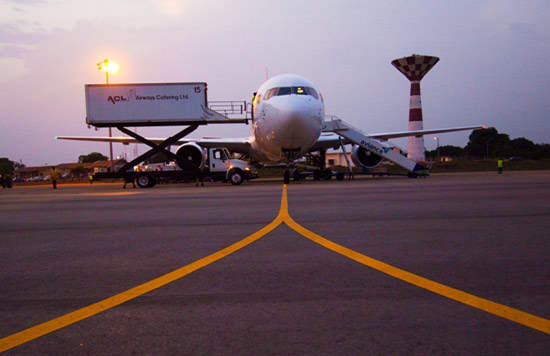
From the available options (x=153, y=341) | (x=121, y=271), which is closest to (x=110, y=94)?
(x=121, y=271)

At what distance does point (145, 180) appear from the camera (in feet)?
70.1

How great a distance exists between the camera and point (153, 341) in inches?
86.7

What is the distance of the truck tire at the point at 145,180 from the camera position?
2119cm

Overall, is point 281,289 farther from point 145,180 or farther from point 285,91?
point 145,180

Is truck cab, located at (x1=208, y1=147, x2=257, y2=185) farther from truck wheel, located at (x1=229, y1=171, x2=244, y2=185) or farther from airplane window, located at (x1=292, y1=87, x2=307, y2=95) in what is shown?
airplane window, located at (x1=292, y1=87, x2=307, y2=95)

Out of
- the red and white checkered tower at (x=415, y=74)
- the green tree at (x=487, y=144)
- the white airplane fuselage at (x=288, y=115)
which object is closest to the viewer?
the white airplane fuselage at (x=288, y=115)

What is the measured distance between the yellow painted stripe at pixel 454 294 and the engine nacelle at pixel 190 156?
17966mm

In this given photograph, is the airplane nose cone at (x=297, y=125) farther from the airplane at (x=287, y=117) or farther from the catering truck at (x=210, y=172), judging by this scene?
the catering truck at (x=210, y=172)

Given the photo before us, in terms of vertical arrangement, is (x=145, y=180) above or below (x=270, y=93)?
below

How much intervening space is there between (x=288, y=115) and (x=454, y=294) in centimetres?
1395

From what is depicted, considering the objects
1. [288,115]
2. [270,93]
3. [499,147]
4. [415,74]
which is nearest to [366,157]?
[270,93]

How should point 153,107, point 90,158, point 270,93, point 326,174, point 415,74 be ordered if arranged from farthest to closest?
point 90,158
point 415,74
point 326,174
point 153,107
point 270,93

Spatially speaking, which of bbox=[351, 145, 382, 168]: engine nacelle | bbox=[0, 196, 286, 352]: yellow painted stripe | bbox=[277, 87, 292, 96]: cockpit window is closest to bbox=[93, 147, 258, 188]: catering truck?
bbox=[277, 87, 292, 96]: cockpit window

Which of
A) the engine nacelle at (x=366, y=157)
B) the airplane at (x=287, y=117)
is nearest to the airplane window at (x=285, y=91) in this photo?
the airplane at (x=287, y=117)
